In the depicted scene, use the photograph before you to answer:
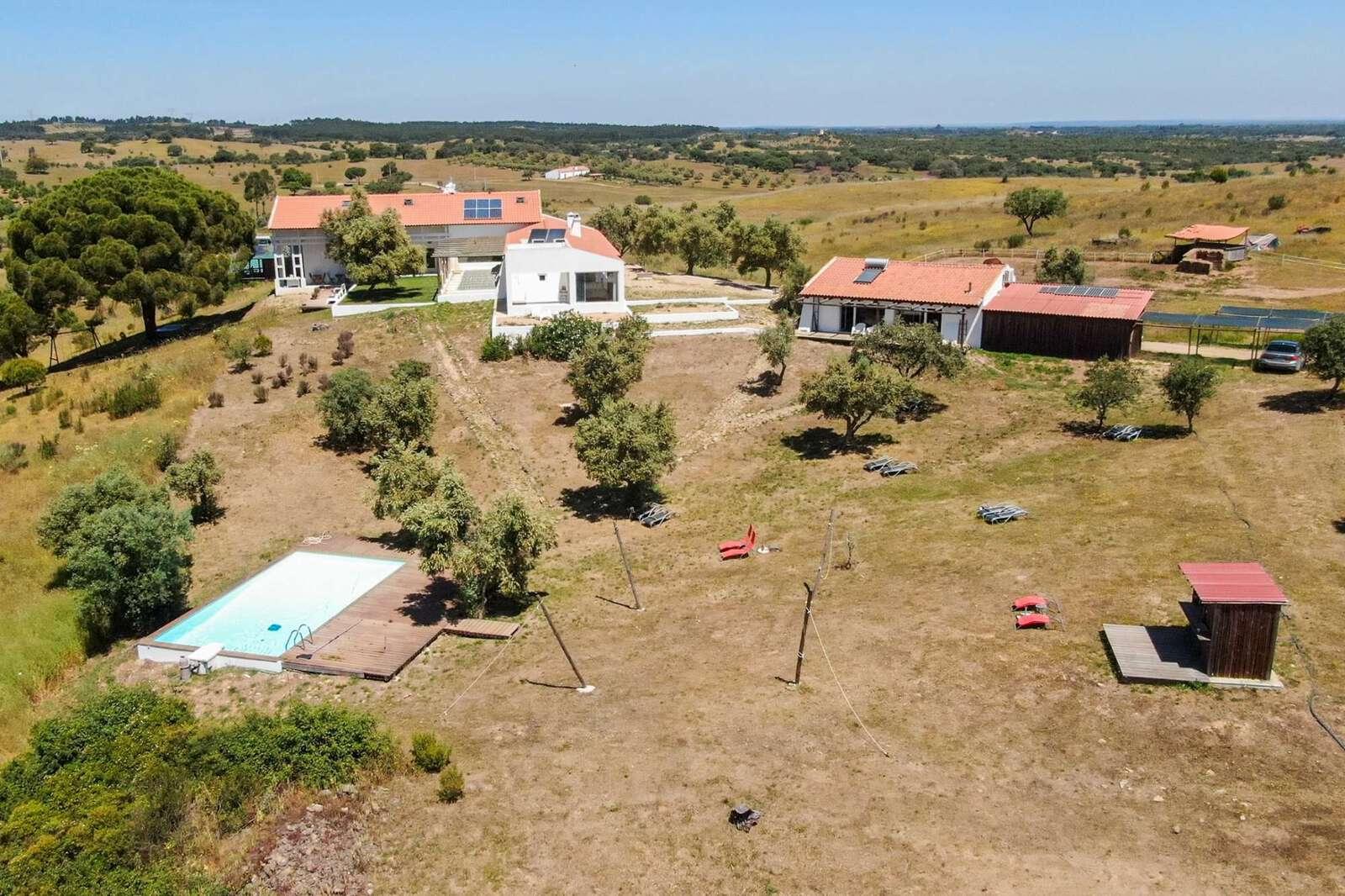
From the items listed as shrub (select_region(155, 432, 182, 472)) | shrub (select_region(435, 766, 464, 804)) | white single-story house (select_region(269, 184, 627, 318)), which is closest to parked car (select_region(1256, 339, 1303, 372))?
white single-story house (select_region(269, 184, 627, 318))

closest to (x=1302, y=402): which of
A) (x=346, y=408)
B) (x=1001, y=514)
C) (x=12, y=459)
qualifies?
(x=1001, y=514)

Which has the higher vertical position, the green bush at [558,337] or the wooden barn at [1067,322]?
the wooden barn at [1067,322]

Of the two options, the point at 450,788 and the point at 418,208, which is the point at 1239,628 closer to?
the point at 450,788

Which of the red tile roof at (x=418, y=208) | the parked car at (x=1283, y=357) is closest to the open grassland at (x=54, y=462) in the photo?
the red tile roof at (x=418, y=208)

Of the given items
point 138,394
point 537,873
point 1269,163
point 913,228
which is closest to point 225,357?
point 138,394

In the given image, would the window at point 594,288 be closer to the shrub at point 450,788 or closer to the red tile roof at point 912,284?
the red tile roof at point 912,284

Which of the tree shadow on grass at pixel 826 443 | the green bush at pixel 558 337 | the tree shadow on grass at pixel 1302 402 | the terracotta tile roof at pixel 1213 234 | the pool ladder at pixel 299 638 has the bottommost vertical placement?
the pool ladder at pixel 299 638

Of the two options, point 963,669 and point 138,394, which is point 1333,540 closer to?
point 963,669

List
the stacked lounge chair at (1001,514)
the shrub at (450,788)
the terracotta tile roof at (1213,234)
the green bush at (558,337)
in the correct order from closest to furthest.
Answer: the shrub at (450,788) < the stacked lounge chair at (1001,514) < the green bush at (558,337) < the terracotta tile roof at (1213,234)
